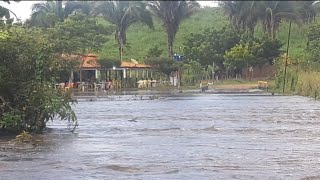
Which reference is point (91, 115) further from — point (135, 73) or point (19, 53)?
point (135, 73)

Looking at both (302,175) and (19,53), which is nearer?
(302,175)

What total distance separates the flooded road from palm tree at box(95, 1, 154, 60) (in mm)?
45386

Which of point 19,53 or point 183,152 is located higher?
point 19,53

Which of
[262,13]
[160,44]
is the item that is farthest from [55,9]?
[262,13]

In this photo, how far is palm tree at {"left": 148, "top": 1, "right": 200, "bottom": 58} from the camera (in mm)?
70250

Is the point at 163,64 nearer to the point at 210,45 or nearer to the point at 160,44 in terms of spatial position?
the point at 210,45

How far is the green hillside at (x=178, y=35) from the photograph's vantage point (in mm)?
73062

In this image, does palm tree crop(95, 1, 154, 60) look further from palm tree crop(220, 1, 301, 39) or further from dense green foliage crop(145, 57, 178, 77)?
dense green foliage crop(145, 57, 178, 77)

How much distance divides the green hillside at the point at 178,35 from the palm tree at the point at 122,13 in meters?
3.32

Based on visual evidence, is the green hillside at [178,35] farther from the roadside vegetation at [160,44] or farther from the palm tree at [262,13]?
the palm tree at [262,13]

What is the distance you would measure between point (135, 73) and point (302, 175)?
165 feet

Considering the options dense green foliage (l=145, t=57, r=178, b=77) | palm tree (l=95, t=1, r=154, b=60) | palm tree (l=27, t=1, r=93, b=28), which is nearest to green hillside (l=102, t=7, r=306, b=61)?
palm tree (l=95, t=1, r=154, b=60)

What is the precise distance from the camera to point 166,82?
191 feet

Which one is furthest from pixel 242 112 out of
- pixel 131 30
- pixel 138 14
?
pixel 131 30
